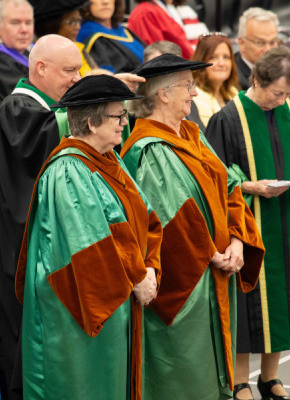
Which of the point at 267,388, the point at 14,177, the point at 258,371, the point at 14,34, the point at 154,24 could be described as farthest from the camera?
the point at 154,24

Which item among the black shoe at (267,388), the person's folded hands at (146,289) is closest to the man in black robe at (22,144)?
the person's folded hands at (146,289)

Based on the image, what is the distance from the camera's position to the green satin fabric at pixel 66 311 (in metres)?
A: 3.40

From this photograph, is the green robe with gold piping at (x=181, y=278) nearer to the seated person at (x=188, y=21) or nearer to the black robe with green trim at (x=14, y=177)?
the black robe with green trim at (x=14, y=177)

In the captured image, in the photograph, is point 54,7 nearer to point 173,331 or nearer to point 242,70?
point 242,70

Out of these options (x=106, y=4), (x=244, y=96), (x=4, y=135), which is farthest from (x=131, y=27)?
(x=4, y=135)

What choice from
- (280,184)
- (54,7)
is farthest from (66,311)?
(54,7)

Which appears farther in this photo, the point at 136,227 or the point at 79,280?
the point at 136,227

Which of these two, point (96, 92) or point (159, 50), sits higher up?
point (96, 92)

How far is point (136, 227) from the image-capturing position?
11.9 feet

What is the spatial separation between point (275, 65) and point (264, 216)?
Answer: 899 millimetres

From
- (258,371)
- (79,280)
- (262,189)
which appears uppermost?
(79,280)

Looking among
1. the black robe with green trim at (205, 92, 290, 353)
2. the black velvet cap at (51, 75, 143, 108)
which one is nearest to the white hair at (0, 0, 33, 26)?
the black robe with green trim at (205, 92, 290, 353)

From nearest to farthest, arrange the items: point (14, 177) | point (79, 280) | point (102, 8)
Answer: point (79, 280), point (14, 177), point (102, 8)

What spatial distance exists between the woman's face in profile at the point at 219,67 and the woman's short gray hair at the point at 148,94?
6.94ft
